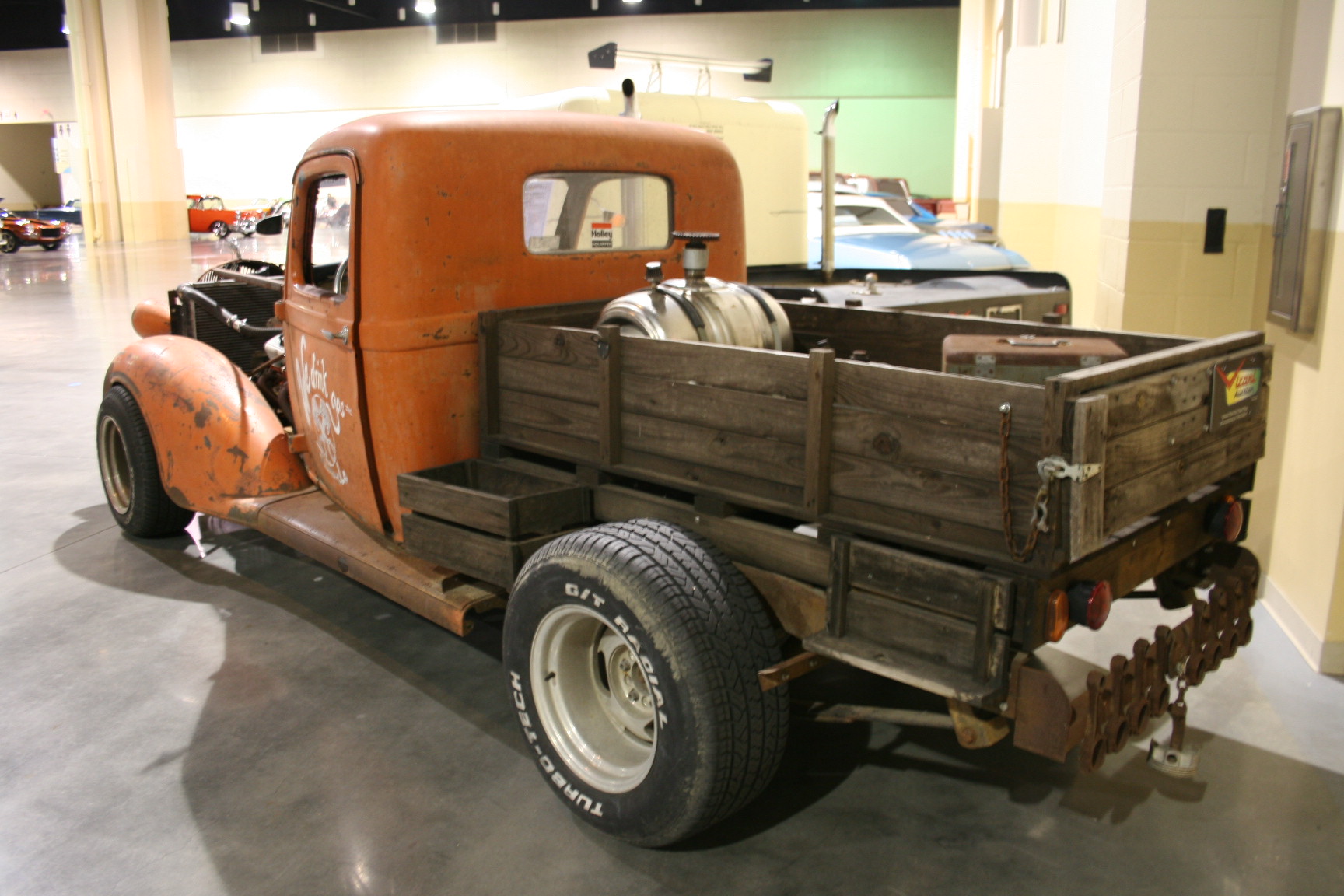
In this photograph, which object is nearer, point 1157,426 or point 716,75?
point 1157,426

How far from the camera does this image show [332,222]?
3.93 metres

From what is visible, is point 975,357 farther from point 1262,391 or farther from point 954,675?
point 954,675

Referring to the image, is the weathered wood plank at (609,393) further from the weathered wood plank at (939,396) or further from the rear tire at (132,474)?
the rear tire at (132,474)

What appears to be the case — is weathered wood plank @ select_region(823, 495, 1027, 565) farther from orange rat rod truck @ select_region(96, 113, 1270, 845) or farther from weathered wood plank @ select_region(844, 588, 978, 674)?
weathered wood plank @ select_region(844, 588, 978, 674)

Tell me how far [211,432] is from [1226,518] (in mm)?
3797

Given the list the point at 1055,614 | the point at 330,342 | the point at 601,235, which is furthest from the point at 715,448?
the point at 330,342

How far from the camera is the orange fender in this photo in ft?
14.1

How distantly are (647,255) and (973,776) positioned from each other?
223 centimetres

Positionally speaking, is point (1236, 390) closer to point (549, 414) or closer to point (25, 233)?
point (549, 414)

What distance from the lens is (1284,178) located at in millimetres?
4254

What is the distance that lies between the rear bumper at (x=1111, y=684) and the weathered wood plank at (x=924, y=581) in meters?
0.16

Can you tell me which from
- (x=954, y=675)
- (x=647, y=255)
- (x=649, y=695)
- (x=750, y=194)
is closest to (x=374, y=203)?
(x=647, y=255)

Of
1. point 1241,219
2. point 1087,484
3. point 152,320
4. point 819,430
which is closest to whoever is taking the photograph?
point 1087,484

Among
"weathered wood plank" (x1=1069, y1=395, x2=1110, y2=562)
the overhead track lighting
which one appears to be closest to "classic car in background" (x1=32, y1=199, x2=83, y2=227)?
the overhead track lighting
